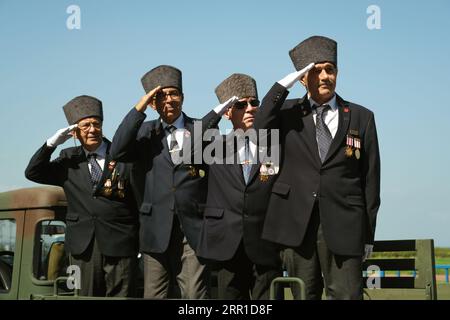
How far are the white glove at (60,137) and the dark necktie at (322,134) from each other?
2.40 meters

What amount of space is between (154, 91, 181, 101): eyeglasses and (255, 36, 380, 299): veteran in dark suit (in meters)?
1.10

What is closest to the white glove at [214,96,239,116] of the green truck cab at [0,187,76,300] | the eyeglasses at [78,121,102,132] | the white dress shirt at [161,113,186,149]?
the white dress shirt at [161,113,186,149]

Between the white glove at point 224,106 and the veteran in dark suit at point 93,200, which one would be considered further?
the veteran in dark suit at point 93,200

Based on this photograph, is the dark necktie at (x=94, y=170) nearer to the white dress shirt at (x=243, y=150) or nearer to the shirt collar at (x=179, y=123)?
the shirt collar at (x=179, y=123)

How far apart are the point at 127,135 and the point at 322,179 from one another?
1676 millimetres

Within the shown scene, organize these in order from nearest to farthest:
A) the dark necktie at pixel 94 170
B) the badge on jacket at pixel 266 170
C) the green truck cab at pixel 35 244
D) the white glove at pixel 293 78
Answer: the white glove at pixel 293 78, the badge on jacket at pixel 266 170, the dark necktie at pixel 94 170, the green truck cab at pixel 35 244

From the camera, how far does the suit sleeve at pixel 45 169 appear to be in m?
6.15

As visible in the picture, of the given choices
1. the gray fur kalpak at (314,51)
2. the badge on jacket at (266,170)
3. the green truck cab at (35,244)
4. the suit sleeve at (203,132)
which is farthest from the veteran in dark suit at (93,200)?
the gray fur kalpak at (314,51)

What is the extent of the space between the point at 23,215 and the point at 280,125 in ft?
10.3

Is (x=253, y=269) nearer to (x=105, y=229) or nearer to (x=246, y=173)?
(x=246, y=173)

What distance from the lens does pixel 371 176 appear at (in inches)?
182
